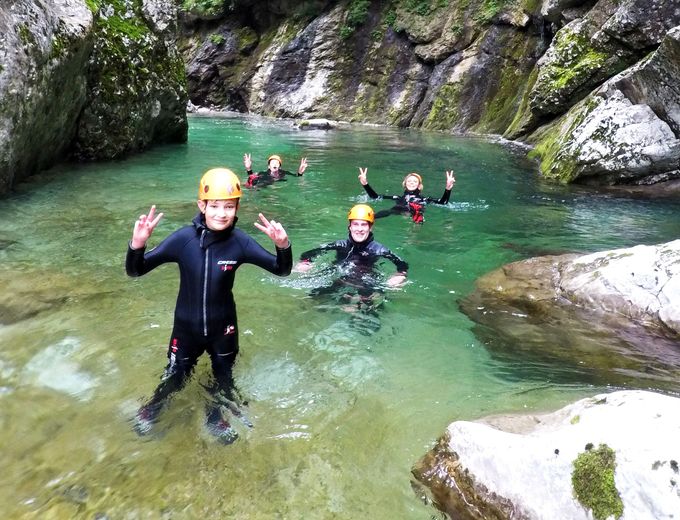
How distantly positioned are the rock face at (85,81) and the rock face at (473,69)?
12084 mm

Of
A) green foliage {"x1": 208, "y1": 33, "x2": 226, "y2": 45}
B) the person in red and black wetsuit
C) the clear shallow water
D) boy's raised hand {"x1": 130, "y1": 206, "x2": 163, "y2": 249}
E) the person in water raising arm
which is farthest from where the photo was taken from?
green foliage {"x1": 208, "y1": 33, "x2": 226, "y2": 45}

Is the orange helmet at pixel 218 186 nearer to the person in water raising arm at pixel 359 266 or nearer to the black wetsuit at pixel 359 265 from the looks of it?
the person in water raising arm at pixel 359 266

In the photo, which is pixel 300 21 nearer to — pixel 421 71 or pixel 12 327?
pixel 421 71

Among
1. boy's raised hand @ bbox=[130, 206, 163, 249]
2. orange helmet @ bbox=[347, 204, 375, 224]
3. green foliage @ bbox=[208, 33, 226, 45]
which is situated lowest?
orange helmet @ bbox=[347, 204, 375, 224]

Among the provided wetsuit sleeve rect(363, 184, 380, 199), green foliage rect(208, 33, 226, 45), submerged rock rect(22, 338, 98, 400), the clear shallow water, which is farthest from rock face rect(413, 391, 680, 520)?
green foliage rect(208, 33, 226, 45)

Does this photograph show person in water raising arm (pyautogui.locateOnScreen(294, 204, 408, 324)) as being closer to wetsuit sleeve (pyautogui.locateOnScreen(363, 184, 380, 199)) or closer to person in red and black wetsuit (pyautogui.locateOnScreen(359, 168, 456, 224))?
wetsuit sleeve (pyautogui.locateOnScreen(363, 184, 380, 199))

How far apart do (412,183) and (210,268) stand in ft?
24.0

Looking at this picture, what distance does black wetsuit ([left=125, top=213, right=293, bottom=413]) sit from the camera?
408cm

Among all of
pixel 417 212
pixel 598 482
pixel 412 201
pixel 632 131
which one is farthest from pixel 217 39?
pixel 598 482

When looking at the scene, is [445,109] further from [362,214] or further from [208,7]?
[362,214]

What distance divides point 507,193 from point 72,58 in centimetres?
1031

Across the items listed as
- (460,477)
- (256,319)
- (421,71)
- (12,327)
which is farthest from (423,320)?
(421,71)

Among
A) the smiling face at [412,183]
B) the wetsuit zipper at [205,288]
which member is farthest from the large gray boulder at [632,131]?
the wetsuit zipper at [205,288]

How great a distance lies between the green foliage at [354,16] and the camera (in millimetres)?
34344
